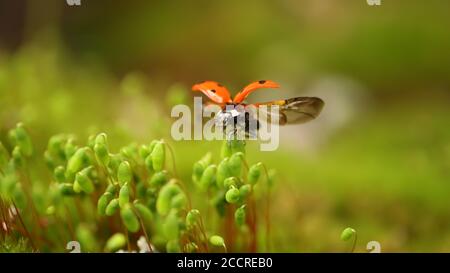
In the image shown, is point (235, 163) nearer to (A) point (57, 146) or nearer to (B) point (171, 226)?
(B) point (171, 226)

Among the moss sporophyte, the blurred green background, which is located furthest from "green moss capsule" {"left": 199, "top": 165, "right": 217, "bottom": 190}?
the blurred green background

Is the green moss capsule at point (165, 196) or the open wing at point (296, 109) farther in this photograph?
the open wing at point (296, 109)

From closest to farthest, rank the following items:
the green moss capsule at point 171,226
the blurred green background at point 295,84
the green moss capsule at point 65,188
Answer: the green moss capsule at point 171,226 → the green moss capsule at point 65,188 → the blurred green background at point 295,84

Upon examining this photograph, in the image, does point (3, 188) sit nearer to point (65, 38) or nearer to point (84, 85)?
point (84, 85)

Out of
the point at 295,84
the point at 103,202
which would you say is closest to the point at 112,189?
the point at 103,202

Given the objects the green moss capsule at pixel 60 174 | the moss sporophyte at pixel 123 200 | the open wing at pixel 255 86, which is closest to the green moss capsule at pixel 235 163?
the moss sporophyte at pixel 123 200

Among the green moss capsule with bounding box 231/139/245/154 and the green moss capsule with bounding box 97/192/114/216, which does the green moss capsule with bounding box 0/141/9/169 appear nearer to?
the green moss capsule with bounding box 97/192/114/216

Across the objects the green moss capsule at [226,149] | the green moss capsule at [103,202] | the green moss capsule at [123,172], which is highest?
the green moss capsule at [226,149]

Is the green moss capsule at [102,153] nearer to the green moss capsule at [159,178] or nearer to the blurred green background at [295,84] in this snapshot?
the green moss capsule at [159,178]
